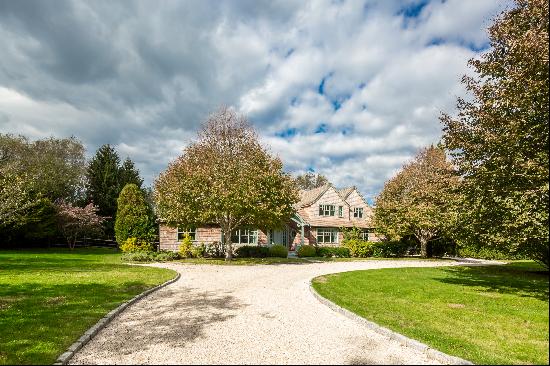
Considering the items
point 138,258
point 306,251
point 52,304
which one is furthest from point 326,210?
point 52,304

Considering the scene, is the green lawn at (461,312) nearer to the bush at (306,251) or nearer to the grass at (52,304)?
the grass at (52,304)

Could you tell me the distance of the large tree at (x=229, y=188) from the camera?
24.7 meters

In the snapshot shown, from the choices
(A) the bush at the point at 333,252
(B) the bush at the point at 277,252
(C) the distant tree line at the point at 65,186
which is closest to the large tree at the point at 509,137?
(B) the bush at the point at 277,252

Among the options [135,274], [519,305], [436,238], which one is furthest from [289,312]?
[436,238]

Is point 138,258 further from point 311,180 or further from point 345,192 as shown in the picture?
point 311,180

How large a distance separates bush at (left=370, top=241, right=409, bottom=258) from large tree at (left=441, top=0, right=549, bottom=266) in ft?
77.7

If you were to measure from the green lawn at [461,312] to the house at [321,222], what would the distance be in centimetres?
2106

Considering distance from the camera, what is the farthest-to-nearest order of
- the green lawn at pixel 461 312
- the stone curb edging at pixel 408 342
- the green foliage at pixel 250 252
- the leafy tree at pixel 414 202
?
the leafy tree at pixel 414 202 < the green foliage at pixel 250 252 < the green lawn at pixel 461 312 < the stone curb edging at pixel 408 342

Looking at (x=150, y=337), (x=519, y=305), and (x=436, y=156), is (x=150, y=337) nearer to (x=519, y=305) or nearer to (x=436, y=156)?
(x=519, y=305)

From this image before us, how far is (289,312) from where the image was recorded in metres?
10.8

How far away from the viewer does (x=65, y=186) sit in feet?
184

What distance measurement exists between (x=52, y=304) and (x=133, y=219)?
25.2 m

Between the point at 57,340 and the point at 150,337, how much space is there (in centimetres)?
185

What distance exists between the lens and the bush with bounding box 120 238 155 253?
31592 millimetres
